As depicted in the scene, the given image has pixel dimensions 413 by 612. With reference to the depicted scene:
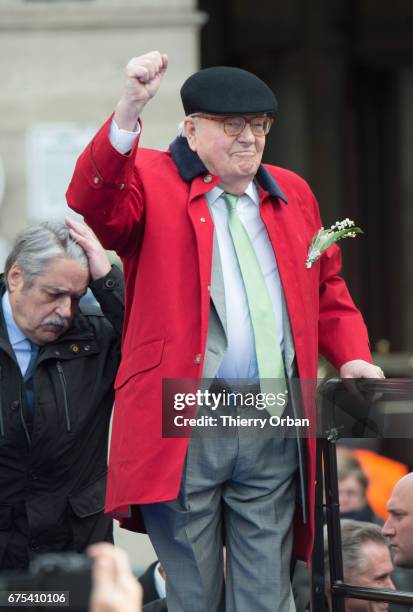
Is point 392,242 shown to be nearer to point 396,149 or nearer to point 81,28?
point 396,149

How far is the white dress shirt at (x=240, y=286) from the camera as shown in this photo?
3.39 meters

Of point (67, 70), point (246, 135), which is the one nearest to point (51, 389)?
point (246, 135)

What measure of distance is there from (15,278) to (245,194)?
707mm

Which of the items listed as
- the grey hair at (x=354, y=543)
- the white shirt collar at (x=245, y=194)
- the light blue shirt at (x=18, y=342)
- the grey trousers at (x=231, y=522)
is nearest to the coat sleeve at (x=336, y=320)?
the white shirt collar at (x=245, y=194)

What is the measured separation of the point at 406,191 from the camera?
365 inches

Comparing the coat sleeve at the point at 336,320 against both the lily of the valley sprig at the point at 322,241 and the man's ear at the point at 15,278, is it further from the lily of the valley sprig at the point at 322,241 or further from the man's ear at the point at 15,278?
the man's ear at the point at 15,278

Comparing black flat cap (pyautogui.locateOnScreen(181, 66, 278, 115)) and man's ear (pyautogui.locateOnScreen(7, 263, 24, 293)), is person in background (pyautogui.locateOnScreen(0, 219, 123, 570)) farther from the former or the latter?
black flat cap (pyautogui.locateOnScreen(181, 66, 278, 115))

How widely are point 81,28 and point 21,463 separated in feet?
11.8

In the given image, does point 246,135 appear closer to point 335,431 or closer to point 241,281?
point 241,281

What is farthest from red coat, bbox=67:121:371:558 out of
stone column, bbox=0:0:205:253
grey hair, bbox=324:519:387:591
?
stone column, bbox=0:0:205:253

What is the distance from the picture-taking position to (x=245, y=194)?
3.52 m

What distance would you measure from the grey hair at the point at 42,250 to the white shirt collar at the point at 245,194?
477 millimetres

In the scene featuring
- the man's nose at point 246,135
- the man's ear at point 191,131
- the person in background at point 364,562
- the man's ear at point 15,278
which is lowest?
the person in background at point 364,562

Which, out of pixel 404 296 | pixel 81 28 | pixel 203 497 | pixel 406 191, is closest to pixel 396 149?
pixel 406 191
